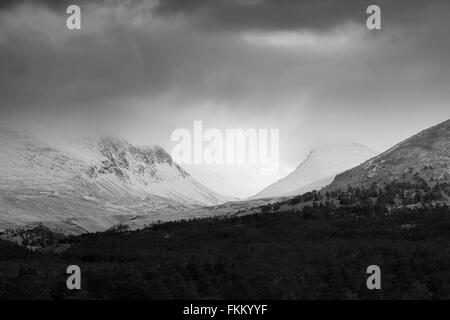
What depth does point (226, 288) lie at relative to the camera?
70.1 metres

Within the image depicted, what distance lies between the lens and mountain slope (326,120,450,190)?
493ft

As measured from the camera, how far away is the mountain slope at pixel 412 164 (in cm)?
15012

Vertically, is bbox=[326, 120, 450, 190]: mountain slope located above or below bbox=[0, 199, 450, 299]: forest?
above

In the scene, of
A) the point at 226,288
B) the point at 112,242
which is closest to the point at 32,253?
the point at 112,242

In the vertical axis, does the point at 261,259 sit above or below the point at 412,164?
below

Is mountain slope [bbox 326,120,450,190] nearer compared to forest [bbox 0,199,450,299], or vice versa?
forest [bbox 0,199,450,299]

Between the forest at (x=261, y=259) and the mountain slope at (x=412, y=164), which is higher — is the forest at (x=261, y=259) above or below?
below

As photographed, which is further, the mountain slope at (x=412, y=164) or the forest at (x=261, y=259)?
the mountain slope at (x=412, y=164)

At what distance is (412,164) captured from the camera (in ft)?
512

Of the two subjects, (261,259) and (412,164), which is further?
(412,164)
